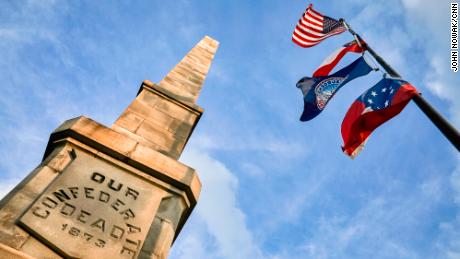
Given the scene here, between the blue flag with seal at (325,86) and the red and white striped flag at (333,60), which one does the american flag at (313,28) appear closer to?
the red and white striped flag at (333,60)

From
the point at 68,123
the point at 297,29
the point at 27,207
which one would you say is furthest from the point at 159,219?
the point at 297,29

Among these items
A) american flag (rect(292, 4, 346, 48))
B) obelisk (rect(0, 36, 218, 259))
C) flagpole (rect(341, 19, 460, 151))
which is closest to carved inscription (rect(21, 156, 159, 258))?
obelisk (rect(0, 36, 218, 259))

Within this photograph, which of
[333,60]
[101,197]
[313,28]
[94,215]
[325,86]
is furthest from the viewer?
[313,28]

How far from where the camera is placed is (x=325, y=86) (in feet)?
23.4

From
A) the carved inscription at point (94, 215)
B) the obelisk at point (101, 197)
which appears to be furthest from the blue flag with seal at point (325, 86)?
A: the carved inscription at point (94, 215)

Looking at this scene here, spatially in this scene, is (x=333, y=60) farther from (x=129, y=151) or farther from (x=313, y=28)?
(x=129, y=151)

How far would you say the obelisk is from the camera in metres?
3.49

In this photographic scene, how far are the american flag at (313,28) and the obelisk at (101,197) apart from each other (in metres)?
4.62

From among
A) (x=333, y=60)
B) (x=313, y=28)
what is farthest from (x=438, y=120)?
(x=313, y=28)

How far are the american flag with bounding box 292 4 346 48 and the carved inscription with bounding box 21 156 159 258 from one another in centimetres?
593

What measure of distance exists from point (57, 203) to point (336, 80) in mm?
5497

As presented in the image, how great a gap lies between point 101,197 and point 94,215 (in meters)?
0.27

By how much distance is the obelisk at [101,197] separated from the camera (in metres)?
3.49

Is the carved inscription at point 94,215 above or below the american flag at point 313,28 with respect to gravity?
below
